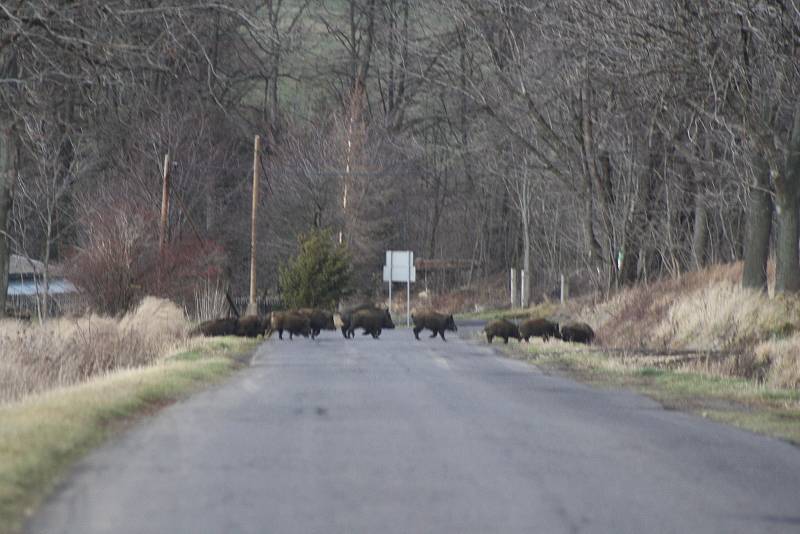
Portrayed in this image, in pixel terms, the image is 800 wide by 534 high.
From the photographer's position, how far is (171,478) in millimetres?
9961

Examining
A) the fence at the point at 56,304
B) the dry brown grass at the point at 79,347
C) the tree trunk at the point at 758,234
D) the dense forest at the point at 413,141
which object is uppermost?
the dense forest at the point at 413,141

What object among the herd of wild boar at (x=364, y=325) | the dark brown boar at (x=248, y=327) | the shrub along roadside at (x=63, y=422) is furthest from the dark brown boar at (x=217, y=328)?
the shrub along roadside at (x=63, y=422)

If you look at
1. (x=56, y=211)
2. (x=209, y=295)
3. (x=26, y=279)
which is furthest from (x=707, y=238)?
(x=26, y=279)

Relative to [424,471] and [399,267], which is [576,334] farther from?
[424,471]

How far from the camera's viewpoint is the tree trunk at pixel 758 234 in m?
32.9

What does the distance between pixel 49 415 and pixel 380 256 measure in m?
62.0

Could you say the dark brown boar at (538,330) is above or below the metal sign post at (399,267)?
below

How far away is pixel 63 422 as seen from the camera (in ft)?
41.3

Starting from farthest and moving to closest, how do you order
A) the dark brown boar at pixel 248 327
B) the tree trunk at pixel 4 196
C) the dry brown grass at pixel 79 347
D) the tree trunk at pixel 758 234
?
the tree trunk at pixel 4 196
the dark brown boar at pixel 248 327
the tree trunk at pixel 758 234
the dry brown grass at pixel 79 347

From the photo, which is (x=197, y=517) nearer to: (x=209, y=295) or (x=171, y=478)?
(x=171, y=478)

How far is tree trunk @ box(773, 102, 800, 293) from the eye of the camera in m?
30.9

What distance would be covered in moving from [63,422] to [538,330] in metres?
24.9

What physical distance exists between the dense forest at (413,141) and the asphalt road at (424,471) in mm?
5223

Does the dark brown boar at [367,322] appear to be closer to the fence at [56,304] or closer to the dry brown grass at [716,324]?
the dry brown grass at [716,324]
